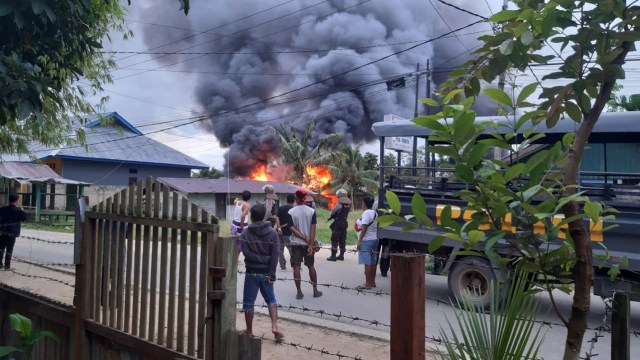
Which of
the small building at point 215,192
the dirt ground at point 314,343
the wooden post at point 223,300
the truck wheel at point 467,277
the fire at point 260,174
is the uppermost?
the fire at point 260,174

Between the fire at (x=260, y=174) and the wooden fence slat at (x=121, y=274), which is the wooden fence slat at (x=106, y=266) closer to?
the wooden fence slat at (x=121, y=274)

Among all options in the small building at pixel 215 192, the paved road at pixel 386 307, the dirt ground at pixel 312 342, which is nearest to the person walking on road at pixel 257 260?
the dirt ground at pixel 312 342

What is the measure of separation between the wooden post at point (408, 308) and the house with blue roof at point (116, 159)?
26.9 meters

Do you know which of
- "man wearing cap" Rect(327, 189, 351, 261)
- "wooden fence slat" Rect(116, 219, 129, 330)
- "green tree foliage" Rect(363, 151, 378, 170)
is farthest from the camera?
"green tree foliage" Rect(363, 151, 378, 170)

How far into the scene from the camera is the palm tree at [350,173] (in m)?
31.5

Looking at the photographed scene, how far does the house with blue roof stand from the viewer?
27969mm

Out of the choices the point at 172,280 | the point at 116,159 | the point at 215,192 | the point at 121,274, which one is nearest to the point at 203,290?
the point at 172,280

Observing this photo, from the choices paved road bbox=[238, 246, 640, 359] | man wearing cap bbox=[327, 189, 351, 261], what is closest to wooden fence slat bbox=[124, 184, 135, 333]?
paved road bbox=[238, 246, 640, 359]

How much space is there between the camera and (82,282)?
390 centimetres

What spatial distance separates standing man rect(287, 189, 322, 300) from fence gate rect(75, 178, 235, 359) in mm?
3888

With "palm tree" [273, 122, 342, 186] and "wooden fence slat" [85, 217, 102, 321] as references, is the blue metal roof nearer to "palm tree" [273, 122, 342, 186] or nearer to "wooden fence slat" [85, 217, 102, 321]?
"palm tree" [273, 122, 342, 186]

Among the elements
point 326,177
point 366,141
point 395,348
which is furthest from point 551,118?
point 366,141

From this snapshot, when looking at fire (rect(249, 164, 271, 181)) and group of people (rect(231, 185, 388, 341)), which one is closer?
group of people (rect(231, 185, 388, 341))

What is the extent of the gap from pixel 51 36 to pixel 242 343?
297 cm
